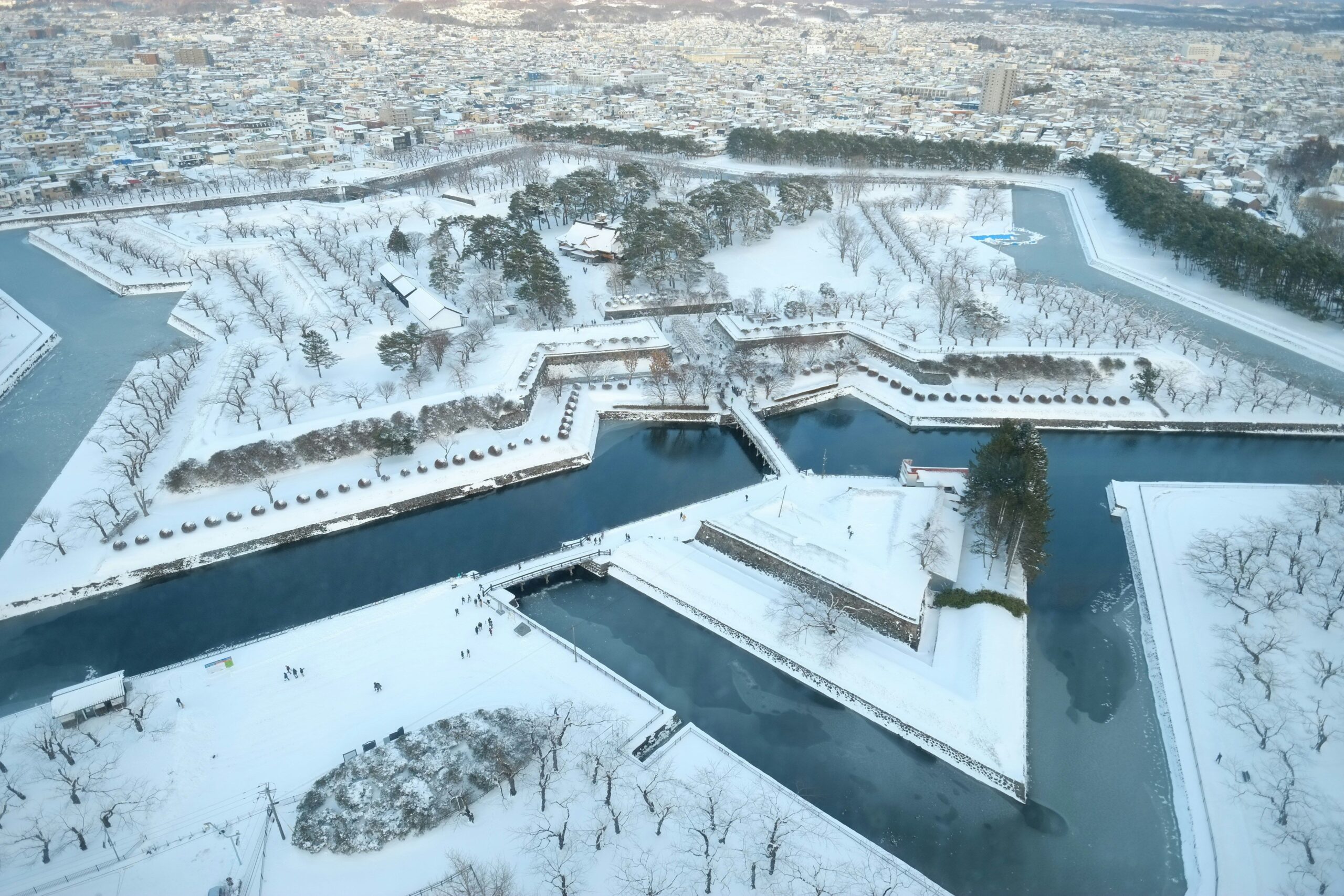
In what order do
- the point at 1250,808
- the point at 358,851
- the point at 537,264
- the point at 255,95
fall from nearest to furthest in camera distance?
the point at 358,851 < the point at 1250,808 < the point at 537,264 < the point at 255,95

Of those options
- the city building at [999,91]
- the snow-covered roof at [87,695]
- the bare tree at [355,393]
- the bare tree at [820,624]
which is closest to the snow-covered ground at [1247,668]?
the bare tree at [820,624]

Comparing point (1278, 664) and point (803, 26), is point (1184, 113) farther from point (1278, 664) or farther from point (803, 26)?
point (803, 26)

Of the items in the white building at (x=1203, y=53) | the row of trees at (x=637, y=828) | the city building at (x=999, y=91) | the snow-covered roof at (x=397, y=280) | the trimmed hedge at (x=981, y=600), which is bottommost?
the row of trees at (x=637, y=828)

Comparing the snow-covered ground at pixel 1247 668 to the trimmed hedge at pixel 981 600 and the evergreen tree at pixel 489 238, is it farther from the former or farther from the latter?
the evergreen tree at pixel 489 238

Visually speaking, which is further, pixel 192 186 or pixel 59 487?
pixel 192 186

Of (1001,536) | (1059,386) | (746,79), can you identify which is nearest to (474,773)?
(1001,536)

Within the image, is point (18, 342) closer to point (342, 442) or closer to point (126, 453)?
point (126, 453)

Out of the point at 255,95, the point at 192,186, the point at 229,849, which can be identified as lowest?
the point at 229,849

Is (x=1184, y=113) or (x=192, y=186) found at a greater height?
(x=1184, y=113)
